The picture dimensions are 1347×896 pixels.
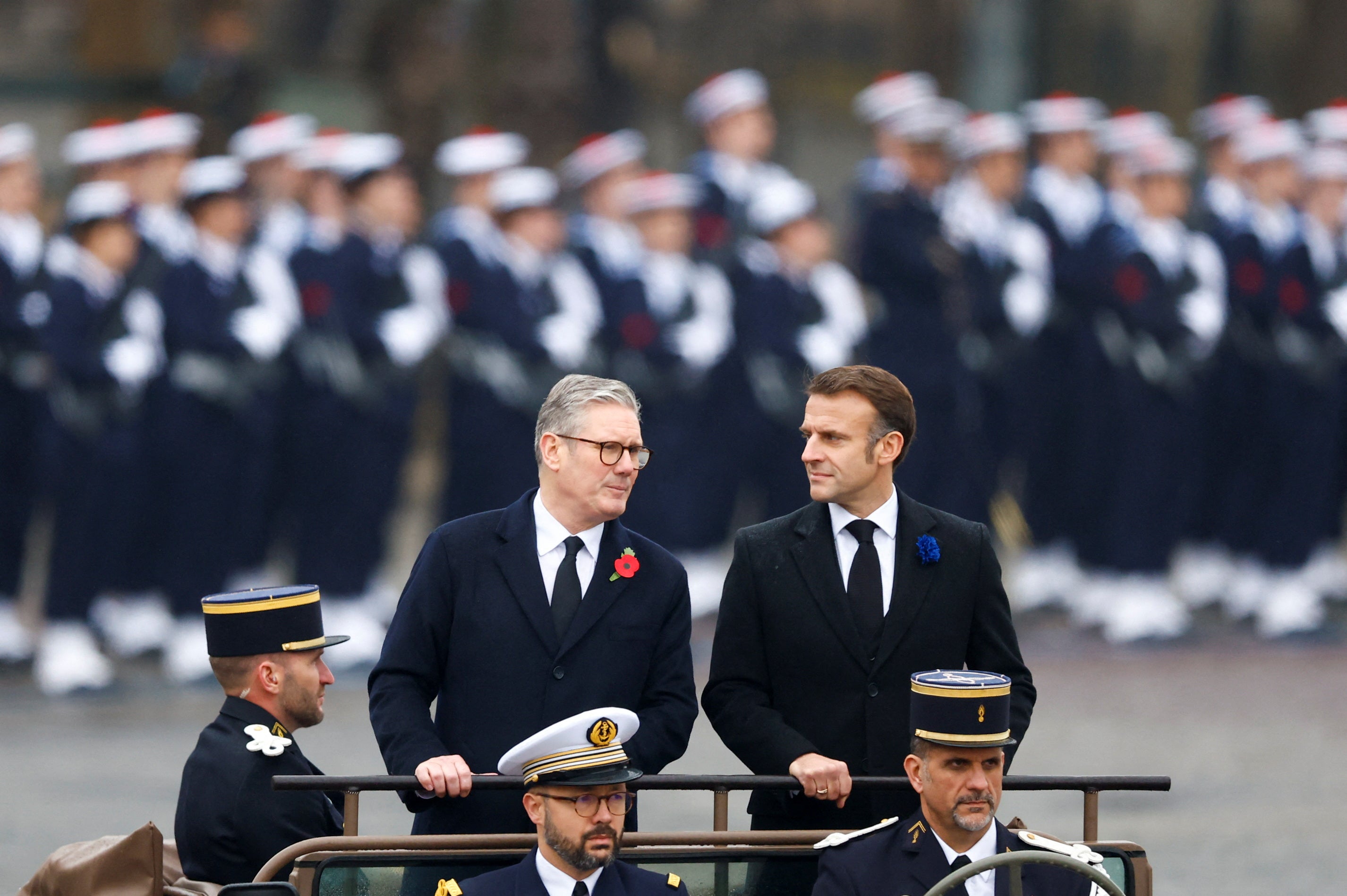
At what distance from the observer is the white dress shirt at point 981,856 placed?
167 inches

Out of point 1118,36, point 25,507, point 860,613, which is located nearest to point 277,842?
point 860,613

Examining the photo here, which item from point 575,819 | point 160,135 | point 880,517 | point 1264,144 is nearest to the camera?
point 575,819

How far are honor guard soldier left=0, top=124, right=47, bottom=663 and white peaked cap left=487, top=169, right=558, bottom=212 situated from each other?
223 centimetres

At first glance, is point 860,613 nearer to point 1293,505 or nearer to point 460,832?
point 460,832

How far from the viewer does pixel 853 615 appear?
16.2 ft

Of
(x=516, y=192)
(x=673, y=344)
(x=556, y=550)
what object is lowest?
(x=556, y=550)

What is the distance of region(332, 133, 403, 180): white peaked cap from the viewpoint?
37.3ft

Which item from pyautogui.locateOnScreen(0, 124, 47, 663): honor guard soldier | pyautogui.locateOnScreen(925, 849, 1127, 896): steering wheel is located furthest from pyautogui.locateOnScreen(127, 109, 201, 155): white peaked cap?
pyautogui.locateOnScreen(925, 849, 1127, 896): steering wheel

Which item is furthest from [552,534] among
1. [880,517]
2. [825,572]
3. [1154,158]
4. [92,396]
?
[1154,158]

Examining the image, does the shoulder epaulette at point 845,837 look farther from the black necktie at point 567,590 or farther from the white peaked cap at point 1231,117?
the white peaked cap at point 1231,117

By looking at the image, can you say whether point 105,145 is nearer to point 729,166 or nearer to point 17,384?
point 17,384

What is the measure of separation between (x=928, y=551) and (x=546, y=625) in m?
0.80

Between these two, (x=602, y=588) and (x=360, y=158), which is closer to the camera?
(x=602, y=588)

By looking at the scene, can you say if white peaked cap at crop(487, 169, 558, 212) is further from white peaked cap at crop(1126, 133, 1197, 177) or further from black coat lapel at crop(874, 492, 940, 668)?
black coat lapel at crop(874, 492, 940, 668)
